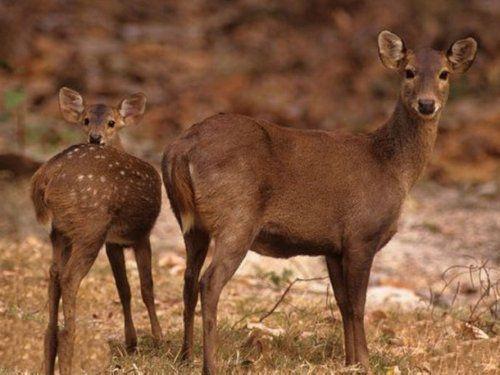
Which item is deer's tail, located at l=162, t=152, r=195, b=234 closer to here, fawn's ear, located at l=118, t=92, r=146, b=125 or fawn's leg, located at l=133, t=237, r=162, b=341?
fawn's leg, located at l=133, t=237, r=162, b=341

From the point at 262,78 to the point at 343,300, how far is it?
10268mm

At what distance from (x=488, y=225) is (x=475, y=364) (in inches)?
226

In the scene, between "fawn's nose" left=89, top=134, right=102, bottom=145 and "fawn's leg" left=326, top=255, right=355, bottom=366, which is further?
"fawn's nose" left=89, top=134, right=102, bottom=145

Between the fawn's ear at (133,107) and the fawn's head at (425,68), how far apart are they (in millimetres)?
2477

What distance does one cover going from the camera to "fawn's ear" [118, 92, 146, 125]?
8969mm

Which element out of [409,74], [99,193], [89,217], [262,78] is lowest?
[262,78]

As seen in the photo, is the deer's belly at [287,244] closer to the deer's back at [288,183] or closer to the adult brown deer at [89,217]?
the deer's back at [288,183]

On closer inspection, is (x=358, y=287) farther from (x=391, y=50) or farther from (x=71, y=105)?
(x=71, y=105)

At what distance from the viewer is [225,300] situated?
8547 mm

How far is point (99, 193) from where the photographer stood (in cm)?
636

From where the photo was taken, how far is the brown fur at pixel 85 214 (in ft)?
20.3

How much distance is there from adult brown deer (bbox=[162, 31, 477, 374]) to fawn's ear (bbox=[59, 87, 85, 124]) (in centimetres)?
271

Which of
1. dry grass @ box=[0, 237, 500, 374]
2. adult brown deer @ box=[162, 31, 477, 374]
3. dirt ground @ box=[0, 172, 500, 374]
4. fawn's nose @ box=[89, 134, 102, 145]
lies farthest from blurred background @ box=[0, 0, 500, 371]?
adult brown deer @ box=[162, 31, 477, 374]

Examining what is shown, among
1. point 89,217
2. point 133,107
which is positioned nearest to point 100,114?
point 133,107
